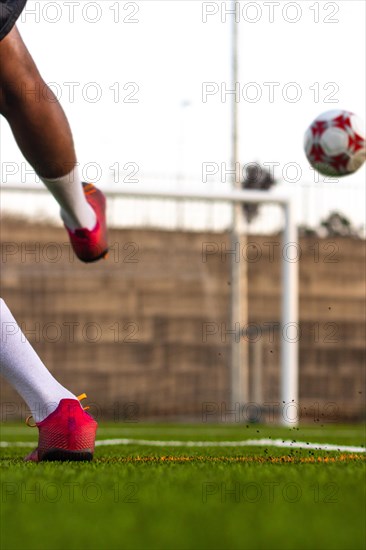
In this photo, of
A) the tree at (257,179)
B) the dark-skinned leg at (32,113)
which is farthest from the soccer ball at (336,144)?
the tree at (257,179)

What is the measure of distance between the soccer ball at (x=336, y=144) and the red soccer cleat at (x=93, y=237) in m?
2.36

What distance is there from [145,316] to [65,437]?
9503mm

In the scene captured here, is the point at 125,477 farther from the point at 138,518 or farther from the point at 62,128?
the point at 62,128

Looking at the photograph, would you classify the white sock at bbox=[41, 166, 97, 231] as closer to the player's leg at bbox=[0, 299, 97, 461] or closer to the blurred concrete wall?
the player's leg at bbox=[0, 299, 97, 461]

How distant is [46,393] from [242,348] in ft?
31.9

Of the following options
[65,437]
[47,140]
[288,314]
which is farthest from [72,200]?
[288,314]

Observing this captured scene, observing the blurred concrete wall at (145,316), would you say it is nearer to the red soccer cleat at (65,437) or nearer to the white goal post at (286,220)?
the white goal post at (286,220)

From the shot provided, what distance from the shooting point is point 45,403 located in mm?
2658

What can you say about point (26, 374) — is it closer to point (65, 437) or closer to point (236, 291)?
point (65, 437)

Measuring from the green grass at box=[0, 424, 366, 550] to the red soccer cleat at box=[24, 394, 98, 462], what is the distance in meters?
0.17

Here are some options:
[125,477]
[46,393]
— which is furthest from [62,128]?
[125,477]

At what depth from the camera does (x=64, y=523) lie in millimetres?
1349

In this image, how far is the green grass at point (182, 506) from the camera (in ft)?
3.96

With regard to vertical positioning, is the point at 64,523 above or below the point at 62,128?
below
